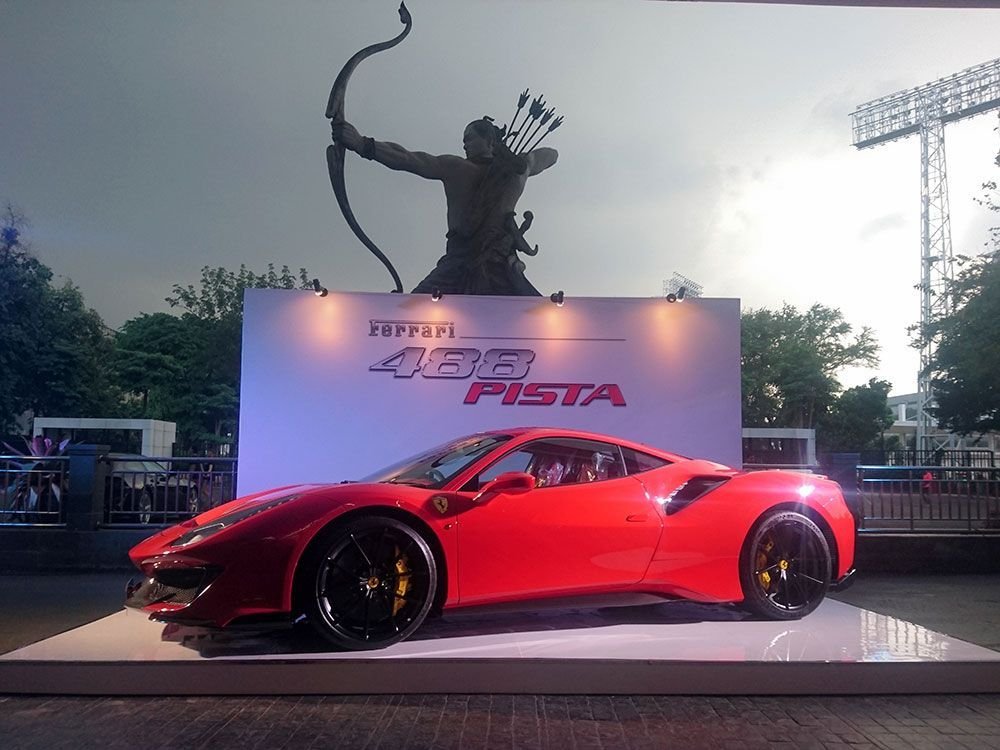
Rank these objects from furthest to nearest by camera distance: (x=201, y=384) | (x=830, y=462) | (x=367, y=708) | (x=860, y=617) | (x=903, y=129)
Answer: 1. (x=201, y=384)
2. (x=903, y=129)
3. (x=830, y=462)
4. (x=860, y=617)
5. (x=367, y=708)

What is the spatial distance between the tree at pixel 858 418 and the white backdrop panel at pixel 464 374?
1034cm

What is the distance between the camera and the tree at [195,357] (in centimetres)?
2562

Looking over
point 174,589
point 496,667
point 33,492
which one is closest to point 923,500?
point 496,667

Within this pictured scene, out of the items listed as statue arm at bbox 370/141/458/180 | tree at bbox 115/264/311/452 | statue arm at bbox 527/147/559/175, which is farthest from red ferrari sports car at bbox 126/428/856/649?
tree at bbox 115/264/311/452

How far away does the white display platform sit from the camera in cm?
463

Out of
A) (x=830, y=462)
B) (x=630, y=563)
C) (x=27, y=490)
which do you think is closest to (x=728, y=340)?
(x=830, y=462)

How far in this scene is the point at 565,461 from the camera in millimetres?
5750

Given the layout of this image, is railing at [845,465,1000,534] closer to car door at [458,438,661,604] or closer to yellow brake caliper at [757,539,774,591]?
yellow brake caliper at [757,539,774,591]

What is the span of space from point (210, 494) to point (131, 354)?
1968 centimetres

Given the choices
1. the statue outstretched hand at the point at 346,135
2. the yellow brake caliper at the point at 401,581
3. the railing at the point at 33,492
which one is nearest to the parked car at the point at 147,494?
the railing at the point at 33,492

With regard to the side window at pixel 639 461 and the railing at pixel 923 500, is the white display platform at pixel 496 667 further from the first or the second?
the railing at pixel 923 500

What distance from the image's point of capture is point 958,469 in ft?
32.7

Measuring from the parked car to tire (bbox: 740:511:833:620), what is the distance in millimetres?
6571

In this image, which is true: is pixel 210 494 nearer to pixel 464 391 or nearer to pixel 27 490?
pixel 27 490
